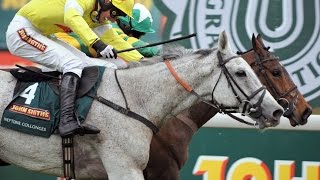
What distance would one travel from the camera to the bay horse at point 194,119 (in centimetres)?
546

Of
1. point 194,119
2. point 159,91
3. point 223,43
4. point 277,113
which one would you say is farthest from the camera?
point 194,119

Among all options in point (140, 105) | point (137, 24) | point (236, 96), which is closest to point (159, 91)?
point (140, 105)

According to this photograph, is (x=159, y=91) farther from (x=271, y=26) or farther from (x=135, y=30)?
(x=271, y=26)

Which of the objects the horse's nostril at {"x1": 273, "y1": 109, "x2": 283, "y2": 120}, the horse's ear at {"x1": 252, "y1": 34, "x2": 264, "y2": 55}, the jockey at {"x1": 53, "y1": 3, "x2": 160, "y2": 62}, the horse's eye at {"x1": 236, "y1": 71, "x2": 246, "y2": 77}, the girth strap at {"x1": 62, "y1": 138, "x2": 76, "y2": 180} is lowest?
the girth strap at {"x1": 62, "y1": 138, "x2": 76, "y2": 180}

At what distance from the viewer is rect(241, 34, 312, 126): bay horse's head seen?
230 inches

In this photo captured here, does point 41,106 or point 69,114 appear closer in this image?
point 69,114

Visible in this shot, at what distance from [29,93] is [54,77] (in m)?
0.21

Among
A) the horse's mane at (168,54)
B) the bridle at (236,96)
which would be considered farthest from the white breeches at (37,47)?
the bridle at (236,96)

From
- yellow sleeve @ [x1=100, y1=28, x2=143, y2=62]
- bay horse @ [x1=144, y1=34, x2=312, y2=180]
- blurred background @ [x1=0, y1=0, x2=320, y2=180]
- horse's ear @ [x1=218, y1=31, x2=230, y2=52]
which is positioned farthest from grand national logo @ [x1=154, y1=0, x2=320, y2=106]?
horse's ear @ [x1=218, y1=31, x2=230, y2=52]

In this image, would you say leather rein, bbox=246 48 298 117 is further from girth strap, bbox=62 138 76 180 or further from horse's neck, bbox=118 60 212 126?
girth strap, bbox=62 138 76 180

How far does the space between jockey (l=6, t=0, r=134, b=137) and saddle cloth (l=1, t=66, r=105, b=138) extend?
2.8 inches

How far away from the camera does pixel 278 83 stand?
5879mm

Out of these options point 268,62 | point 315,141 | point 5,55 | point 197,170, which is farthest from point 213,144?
point 5,55

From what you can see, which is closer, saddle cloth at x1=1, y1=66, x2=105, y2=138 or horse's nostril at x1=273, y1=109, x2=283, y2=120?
horse's nostril at x1=273, y1=109, x2=283, y2=120
